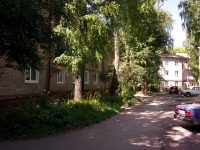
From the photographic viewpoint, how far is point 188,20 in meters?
23.1

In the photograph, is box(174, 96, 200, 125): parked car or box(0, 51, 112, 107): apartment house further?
box(0, 51, 112, 107): apartment house

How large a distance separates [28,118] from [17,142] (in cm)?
144

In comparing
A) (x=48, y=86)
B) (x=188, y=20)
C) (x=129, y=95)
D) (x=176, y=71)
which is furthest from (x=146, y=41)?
(x=176, y=71)

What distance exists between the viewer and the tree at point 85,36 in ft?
38.9

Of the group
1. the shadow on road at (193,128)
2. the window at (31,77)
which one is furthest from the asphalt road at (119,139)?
the window at (31,77)

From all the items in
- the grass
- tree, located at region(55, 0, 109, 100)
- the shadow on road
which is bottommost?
the shadow on road

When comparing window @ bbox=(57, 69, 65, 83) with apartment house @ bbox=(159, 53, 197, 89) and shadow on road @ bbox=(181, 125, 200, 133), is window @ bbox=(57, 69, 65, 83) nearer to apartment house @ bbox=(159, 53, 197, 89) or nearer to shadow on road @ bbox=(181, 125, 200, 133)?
shadow on road @ bbox=(181, 125, 200, 133)

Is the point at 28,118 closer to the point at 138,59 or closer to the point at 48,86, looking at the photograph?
the point at 48,86

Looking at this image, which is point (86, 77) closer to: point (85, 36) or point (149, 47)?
point (149, 47)

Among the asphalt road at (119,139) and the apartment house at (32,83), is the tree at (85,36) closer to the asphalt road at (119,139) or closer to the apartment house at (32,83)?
the apartment house at (32,83)

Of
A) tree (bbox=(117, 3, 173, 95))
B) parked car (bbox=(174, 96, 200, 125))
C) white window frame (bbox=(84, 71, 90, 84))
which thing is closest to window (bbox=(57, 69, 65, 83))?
white window frame (bbox=(84, 71, 90, 84))

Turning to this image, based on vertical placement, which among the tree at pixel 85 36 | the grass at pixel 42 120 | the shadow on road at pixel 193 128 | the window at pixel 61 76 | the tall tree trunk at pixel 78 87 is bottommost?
the shadow on road at pixel 193 128

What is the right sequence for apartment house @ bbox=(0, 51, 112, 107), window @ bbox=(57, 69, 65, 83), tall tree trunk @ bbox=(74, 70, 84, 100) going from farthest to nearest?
window @ bbox=(57, 69, 65, 83) < tall tree trunk @ bbox=(74, 70, 84, 100) < apartment house @ bbox=(0, 51, 112, 107)

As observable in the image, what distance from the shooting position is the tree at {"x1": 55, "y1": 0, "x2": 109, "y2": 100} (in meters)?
11.9
